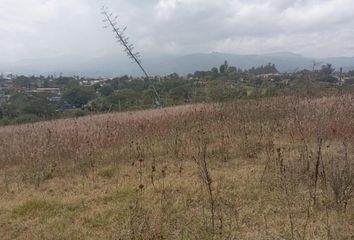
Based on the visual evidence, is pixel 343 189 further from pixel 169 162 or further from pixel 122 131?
pixel 122 131

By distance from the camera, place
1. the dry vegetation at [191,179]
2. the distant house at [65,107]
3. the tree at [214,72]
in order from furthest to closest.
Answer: the tree at [214,72] < the distant house at [65,107] < the dry vegetation at [191,179]

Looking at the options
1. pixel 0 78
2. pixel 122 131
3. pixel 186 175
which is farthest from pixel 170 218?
pixel 0 78

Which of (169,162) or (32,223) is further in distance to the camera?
(169,162)

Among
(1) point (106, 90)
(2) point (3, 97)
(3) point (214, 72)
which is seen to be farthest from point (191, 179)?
(2) point (3, 97)

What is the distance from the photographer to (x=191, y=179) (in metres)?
5.60

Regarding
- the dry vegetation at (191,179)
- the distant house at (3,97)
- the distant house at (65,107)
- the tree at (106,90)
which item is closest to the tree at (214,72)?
the tree at (106,90)

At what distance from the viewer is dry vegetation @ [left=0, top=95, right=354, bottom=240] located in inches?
164

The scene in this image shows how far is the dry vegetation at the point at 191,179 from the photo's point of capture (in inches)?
164

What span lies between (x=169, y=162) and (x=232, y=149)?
1.17 metres

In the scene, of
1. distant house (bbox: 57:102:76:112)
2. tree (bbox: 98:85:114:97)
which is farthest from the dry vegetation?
tree (bbox: 98:85:114:97)

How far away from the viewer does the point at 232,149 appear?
23.1 ft

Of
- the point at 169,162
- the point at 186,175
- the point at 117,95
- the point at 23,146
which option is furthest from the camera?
the point at 117,95

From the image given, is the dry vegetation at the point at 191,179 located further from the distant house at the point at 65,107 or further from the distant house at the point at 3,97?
the distant house at the point at 3,97

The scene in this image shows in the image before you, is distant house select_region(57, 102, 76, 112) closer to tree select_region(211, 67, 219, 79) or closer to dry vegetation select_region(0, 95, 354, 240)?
tree select_region(211, 67, 219, 79)
